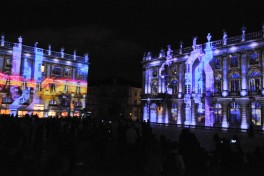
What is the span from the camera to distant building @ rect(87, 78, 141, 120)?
77.0 meters

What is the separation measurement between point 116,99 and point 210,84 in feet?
121

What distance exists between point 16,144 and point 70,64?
45.4 meters

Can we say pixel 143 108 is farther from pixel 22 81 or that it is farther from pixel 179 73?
pixel 22 81

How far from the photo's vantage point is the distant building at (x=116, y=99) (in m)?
77.0

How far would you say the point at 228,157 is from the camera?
36.4ft

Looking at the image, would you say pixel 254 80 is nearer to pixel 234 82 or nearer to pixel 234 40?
pixel 234 82

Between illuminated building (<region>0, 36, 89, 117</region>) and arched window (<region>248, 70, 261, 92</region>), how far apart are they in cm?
3504

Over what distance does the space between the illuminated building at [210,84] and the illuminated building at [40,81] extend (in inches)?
609

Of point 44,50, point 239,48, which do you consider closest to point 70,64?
point 44,50

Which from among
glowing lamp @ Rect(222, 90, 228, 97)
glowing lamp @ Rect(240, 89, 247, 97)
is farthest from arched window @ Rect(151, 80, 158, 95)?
glowing lamp @ Rect(240, 89, 247, 97)

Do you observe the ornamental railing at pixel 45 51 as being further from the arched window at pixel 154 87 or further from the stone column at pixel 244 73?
the stone column at pixel 244 73

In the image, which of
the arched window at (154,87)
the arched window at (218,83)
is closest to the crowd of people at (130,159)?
the arched window at (218,83)

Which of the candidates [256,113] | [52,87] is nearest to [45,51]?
[52,87]

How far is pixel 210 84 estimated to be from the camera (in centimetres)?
4603
